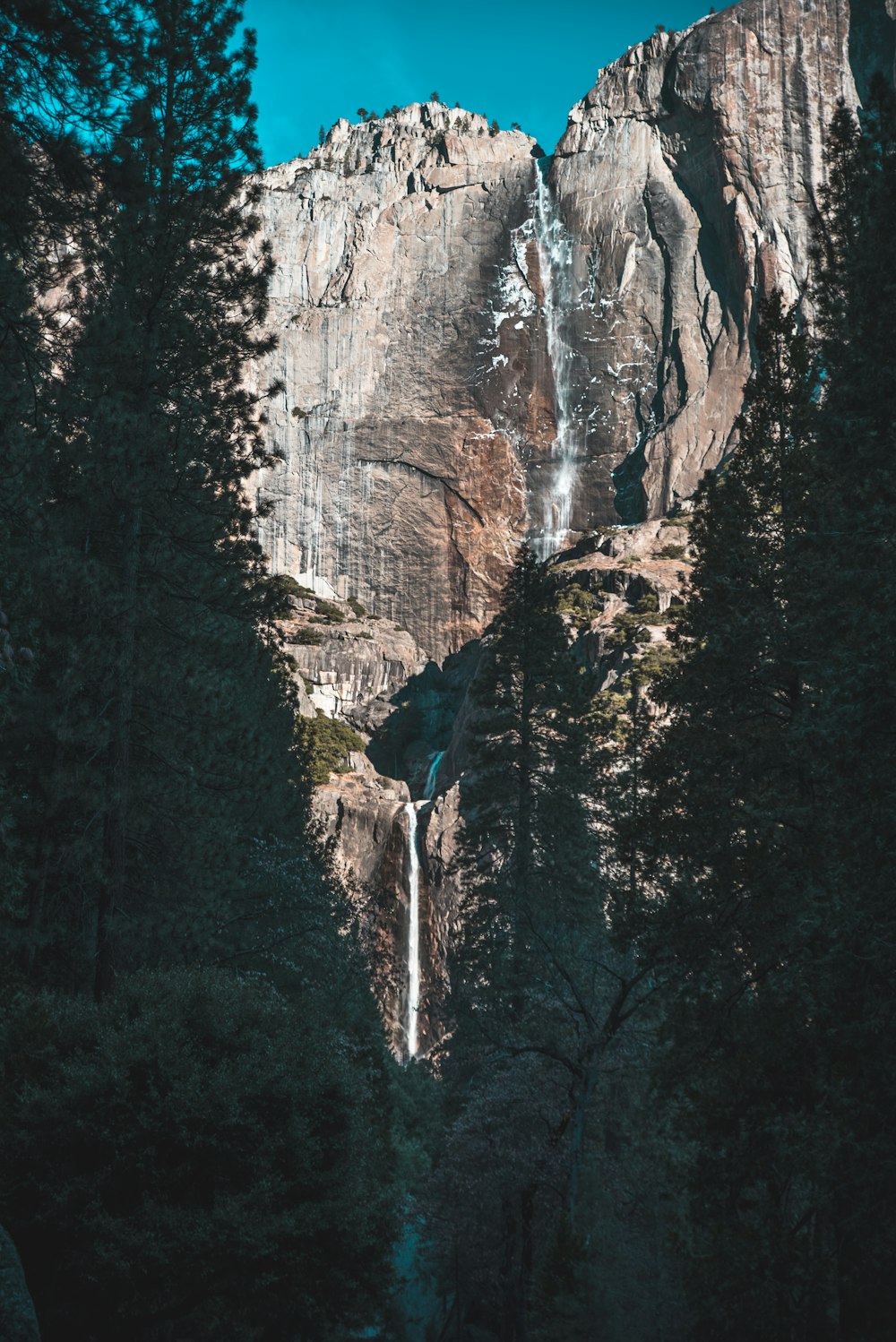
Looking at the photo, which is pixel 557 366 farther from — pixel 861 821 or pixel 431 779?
pixel 861 821

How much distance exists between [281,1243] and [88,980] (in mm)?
6602

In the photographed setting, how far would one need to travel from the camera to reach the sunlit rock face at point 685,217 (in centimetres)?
7738

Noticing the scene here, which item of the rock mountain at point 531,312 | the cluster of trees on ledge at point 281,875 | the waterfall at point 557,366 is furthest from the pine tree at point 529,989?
the waterfall at point 557,366

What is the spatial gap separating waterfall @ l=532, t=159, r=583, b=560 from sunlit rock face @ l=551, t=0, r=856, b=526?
0.82 meters

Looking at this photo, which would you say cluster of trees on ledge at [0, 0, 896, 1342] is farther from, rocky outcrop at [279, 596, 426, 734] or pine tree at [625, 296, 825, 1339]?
rocky outcrop at [279, 596, 426, 734]

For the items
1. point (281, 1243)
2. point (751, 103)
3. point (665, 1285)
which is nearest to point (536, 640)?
point (665, 1285)

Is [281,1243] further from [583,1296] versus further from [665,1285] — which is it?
[665,1285]

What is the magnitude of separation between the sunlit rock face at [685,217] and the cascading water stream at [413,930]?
33574 millimetres

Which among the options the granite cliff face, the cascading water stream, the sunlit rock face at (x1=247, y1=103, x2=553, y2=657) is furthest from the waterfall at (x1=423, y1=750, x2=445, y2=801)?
the granite cliff face

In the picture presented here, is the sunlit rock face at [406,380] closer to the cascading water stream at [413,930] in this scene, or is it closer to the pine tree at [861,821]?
the cascading water stream at [413,930]

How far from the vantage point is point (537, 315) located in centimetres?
8362

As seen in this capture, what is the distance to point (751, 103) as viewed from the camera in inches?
3066

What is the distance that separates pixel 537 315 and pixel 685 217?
1164 cm

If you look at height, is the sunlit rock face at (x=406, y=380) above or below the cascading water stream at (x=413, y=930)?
above
